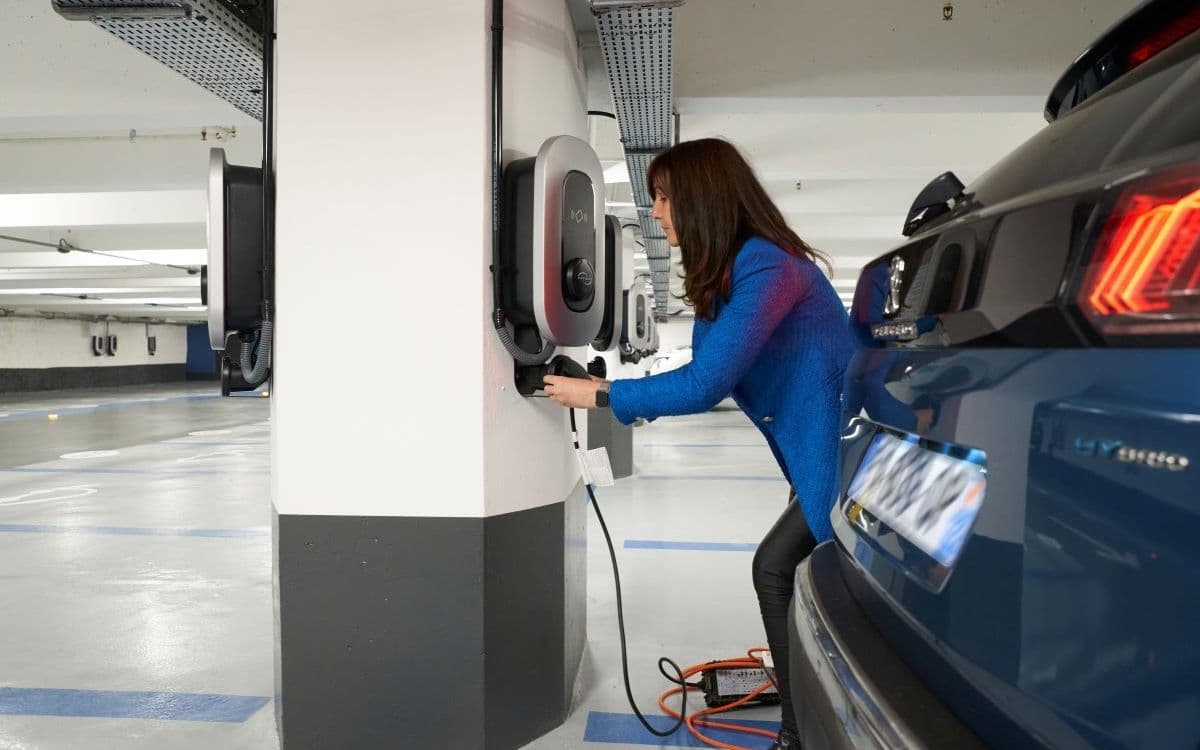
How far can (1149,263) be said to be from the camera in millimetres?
689

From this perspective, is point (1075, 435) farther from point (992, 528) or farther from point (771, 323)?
point (771, 323)

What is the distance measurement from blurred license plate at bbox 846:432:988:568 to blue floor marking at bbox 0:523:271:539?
15.9ft

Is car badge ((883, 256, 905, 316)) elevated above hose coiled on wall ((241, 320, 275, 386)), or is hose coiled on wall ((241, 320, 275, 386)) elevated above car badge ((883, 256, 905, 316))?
car badge ((883, 256, 905, 316))

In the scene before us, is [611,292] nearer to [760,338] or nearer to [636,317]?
[760,338]

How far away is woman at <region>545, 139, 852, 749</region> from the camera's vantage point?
1836 millimetres

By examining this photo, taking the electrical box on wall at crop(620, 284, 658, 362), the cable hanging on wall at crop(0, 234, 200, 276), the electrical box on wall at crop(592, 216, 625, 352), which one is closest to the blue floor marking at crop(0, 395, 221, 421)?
the cable hanging on wall at crop(0, 234, 200, 276)

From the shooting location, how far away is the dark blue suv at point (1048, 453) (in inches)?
25.9

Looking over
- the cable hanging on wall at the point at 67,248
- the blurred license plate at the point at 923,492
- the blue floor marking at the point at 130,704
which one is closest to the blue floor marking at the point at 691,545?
the blue floor marking at the point at 130,704

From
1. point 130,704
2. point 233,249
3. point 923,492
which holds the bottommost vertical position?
point 130,704

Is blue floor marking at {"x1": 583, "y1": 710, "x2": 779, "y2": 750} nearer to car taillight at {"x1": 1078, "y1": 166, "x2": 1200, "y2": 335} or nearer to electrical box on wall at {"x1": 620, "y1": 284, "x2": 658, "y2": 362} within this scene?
car taillight at {"x1": 1078, "y1": 166, "x2": 1200, "y2": 335}

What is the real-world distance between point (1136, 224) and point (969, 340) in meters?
0.24

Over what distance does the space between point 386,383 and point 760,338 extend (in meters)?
0.98

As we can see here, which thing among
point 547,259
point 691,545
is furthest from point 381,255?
point 691,545

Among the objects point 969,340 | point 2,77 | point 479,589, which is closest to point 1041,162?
point 969,340
